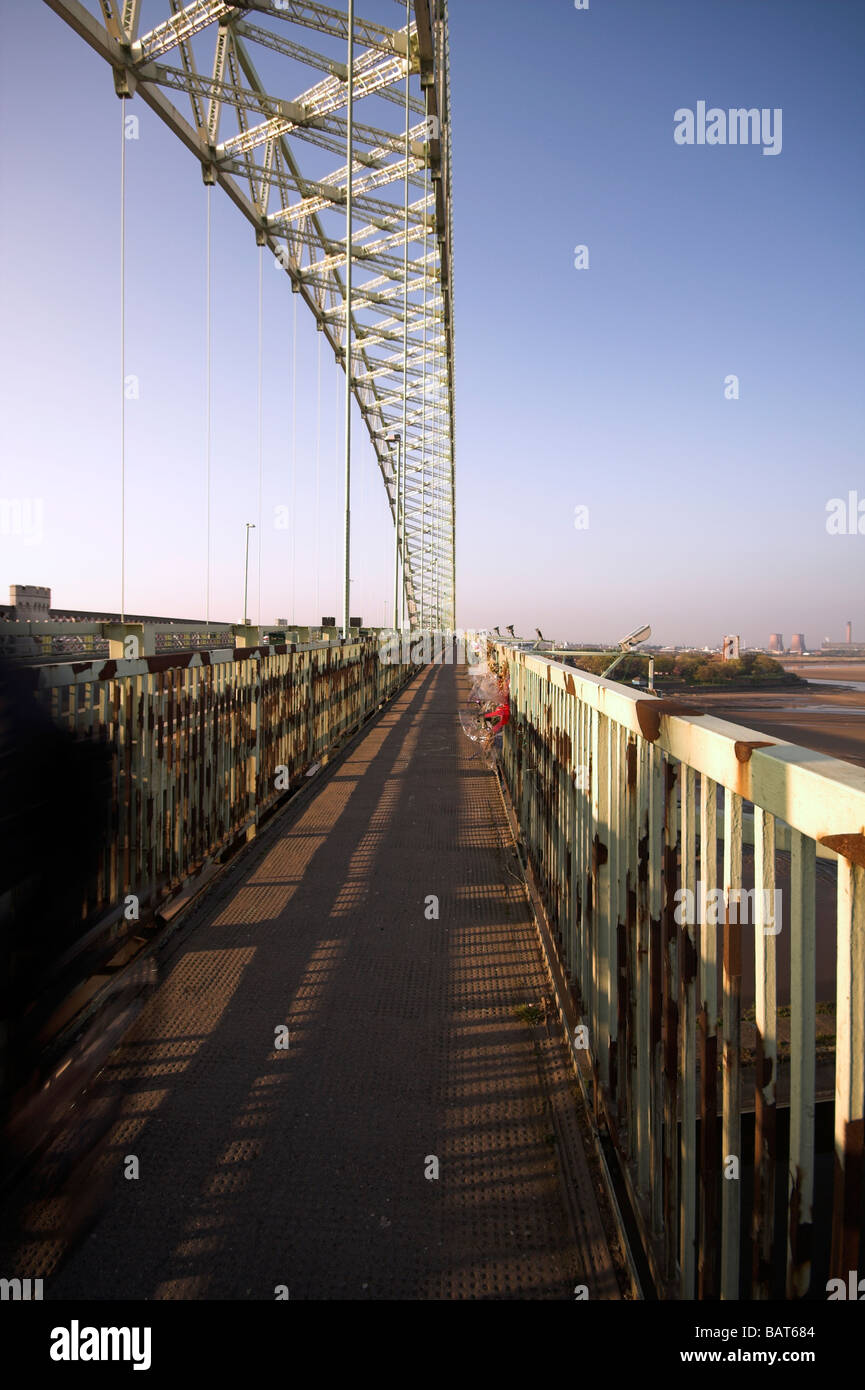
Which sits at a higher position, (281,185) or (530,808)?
(281,185)

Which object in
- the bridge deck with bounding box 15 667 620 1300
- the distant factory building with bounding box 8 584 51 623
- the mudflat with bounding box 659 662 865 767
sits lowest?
the bridge deck with bounding box 15 667 620 1300

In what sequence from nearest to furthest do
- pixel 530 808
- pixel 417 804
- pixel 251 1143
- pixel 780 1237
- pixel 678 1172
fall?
pixel 678 1172 → pixel 251 1143 → pixel 780 1237 → pixel 530 808 → pixel 417 804

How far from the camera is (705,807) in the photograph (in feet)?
3.82

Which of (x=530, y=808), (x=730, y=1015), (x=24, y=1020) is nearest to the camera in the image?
(x=730, y=1015)

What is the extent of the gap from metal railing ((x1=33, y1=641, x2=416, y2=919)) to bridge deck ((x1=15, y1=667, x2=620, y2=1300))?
0.39m

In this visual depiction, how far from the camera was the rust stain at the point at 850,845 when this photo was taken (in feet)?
2.36

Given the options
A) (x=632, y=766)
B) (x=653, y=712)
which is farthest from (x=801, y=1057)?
(x=632, y=766)

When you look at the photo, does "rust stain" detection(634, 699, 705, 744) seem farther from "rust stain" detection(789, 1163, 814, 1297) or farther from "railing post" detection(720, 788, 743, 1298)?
"rust stain" detection(789, 1163, 814, 1297)

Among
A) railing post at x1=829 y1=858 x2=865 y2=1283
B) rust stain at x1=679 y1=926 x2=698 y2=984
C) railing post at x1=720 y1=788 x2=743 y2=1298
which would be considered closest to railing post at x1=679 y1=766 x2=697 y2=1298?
rust stain at x1=679 y1=926 x2=698 y2=984

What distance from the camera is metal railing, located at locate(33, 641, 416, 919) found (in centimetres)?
251

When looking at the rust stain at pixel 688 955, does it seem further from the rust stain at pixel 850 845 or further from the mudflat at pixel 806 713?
the mudflat at pixel 806 713
